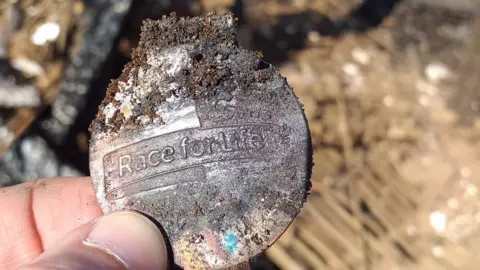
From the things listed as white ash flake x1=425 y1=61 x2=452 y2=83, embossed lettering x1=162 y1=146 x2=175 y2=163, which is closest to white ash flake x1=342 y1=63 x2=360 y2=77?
white ash flake x1=425 y1=61 x2=452 y2=83

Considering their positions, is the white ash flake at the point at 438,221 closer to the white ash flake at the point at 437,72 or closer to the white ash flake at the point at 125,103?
the white ash flake at the point at 437,72

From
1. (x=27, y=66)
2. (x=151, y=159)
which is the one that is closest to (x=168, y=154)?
(x=151, y=159)

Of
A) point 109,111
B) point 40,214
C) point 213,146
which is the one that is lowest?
point 40,214

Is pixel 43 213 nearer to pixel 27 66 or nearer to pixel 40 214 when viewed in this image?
pixel 40 214

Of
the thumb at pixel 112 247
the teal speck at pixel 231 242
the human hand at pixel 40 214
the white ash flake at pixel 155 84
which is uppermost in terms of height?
the white ash flake at pixel 155 84

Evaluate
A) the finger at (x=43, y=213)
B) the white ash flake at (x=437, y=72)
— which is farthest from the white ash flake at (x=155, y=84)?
the white ash flake at (x=437, y=72)

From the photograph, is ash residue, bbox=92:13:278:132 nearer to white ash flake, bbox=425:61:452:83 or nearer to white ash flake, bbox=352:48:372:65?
white ash flake, bbox=352:48:372:65
